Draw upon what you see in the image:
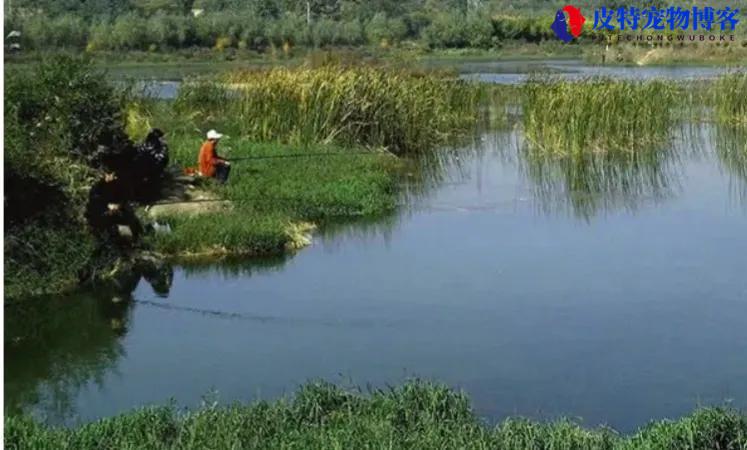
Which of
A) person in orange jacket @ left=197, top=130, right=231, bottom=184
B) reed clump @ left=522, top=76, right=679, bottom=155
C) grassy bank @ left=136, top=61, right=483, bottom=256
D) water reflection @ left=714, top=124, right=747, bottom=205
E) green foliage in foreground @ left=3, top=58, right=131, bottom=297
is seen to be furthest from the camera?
reed clump @ left=522, top=76, right=679, bottom=155

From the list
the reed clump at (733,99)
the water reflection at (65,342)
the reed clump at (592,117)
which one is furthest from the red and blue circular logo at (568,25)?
the water reflection at (65,342)

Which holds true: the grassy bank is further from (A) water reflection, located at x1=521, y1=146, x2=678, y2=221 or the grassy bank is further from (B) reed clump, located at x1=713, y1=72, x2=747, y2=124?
(B) reed clump, located at x1=713, y1=72, x2=747, y2=124

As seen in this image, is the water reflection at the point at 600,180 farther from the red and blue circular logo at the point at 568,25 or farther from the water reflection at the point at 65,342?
the red and blue circular logo at the point at 568,25

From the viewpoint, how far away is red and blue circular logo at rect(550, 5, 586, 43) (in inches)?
1356

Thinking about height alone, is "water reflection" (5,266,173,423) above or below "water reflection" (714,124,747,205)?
above

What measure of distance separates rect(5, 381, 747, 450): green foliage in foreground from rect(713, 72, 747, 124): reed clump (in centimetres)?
1254

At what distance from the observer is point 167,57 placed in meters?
29.9

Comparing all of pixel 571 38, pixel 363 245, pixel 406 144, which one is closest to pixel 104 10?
pixel 571 38

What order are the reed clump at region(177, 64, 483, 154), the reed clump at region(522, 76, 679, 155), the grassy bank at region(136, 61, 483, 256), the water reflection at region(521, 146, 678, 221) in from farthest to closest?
the reed clump at region(522, 76, 679, 155) → the reed clump at region(177, 64, 483, 154) → the water reflection at region(521, 146, 678, 221) → the grassy bank at region(136, 61, 483, 256)

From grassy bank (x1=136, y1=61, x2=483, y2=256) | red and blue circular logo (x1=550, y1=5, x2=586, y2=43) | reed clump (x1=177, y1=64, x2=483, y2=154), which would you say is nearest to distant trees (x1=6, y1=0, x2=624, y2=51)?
red and blue circular logo (x1=550, y1=5, x2=586, y2=43)

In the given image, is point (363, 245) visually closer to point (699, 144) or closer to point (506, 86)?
point (699, 144)

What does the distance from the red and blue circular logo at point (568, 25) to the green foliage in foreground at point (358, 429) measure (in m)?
30.9

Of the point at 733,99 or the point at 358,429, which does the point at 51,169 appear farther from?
the point at 733,99

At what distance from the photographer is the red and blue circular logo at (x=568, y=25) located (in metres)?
34.4
